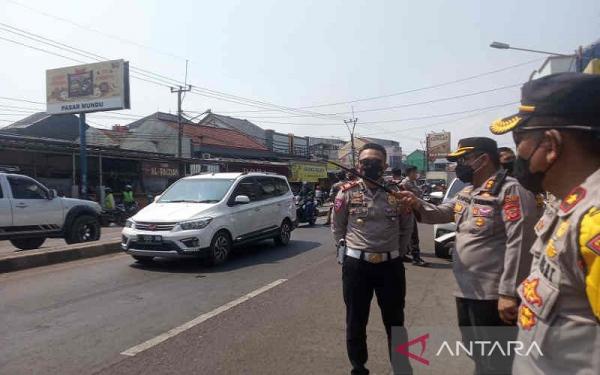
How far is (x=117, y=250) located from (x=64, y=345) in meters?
6.10

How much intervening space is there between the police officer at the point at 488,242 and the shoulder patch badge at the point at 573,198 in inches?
44.6

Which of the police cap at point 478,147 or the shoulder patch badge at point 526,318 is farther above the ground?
the police cap at point 478,147

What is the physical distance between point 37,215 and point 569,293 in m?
11.0

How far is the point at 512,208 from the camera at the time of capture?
8.71 ft

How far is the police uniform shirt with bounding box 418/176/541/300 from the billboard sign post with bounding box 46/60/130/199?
2318cm

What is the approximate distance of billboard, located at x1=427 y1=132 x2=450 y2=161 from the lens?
58.8 metres

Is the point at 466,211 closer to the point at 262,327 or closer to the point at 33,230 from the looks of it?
the point at 262,327

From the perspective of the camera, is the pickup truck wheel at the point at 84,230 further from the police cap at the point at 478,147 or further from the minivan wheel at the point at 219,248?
the police cap at the point at 478,147

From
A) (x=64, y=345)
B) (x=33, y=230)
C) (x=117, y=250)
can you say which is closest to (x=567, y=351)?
(x=64, y=345)

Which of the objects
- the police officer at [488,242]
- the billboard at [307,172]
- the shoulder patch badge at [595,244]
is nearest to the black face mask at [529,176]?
the shoulder patch badge at [595,244]

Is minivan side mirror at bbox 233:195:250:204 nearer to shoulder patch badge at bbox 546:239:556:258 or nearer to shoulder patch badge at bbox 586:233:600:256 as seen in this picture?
shoulder patch badge at bbox 546:239:556:258

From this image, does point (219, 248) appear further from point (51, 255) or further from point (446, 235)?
point (446, 235)

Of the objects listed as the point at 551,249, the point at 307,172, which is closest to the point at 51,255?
the point at 551,249

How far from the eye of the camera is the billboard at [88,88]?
2375 centimetres
